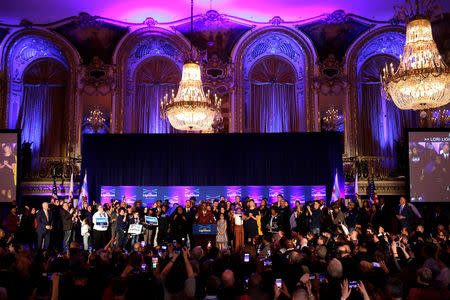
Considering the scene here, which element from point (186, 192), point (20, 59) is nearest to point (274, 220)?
point (186, 192)

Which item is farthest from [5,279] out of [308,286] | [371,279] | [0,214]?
[0,214]

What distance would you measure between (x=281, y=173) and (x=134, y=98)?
7351 millimetres

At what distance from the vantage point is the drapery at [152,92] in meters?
19.9

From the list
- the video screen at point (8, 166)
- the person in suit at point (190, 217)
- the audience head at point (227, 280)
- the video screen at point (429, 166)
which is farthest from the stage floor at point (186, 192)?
the audience head at point (227, 280)

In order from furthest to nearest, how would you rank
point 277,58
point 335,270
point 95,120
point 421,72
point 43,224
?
point 277,58 < point 95,120 < point 43,224 < point 421,72 < point 335,270

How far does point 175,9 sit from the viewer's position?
18812 millimetres

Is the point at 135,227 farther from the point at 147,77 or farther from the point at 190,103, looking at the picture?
the point at 147,77

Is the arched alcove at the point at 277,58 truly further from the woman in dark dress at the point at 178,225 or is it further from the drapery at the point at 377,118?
the woman in dark dress at the point at 178,225

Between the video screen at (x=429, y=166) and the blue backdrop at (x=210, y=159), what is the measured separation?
8.88 feet

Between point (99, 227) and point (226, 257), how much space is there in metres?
7.46

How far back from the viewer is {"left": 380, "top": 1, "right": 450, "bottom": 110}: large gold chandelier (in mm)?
9680

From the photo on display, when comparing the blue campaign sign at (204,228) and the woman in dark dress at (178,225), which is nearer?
the blue campaign sign at (204,228)

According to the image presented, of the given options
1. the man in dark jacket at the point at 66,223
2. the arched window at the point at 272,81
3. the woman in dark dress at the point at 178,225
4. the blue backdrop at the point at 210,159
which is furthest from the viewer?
the arched window at the point at 272,81

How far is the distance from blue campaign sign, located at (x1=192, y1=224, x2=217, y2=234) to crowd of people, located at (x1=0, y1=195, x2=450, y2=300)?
0.18m
